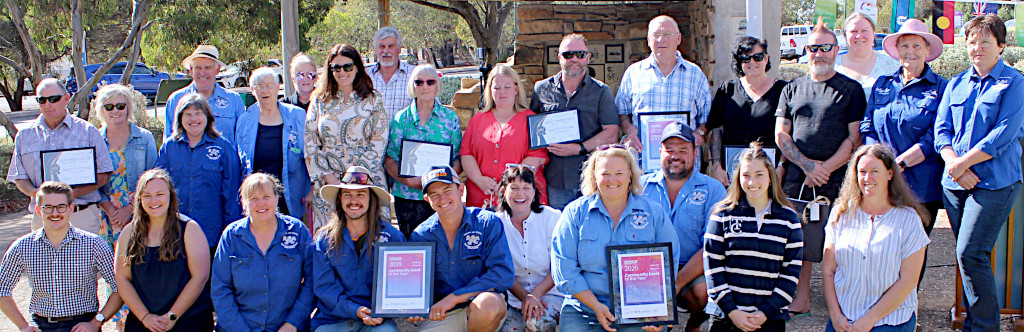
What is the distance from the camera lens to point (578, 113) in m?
5.14

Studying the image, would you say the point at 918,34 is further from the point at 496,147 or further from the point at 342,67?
the point at 342,67

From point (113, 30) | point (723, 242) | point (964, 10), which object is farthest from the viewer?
point (964, 10)

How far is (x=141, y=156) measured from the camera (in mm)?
5043

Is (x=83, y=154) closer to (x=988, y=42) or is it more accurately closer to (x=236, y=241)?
(x=236, y=241)

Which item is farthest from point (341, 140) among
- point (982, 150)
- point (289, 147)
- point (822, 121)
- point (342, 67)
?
point (982, 150)

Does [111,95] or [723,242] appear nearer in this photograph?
[723,242]

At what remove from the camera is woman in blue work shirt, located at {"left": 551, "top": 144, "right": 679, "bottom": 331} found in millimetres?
3986

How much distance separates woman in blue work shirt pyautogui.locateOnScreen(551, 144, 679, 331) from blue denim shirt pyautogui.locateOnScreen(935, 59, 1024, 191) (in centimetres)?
163

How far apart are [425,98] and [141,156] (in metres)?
1.83

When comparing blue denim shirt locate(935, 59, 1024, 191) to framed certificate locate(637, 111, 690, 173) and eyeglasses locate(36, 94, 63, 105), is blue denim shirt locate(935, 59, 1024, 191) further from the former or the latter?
eyeglasses locate(36, 94, 63, 105)

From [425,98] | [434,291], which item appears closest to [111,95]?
[425,98]

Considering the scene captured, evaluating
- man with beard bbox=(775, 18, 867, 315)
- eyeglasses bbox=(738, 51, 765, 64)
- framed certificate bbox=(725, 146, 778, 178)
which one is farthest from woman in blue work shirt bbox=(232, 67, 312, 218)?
man with beard bbox=(775, 18, 867, 315)

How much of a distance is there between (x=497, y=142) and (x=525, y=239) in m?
0.88

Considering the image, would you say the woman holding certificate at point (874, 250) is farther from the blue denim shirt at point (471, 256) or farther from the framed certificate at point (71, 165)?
the framed certificate at point (71, 165)
